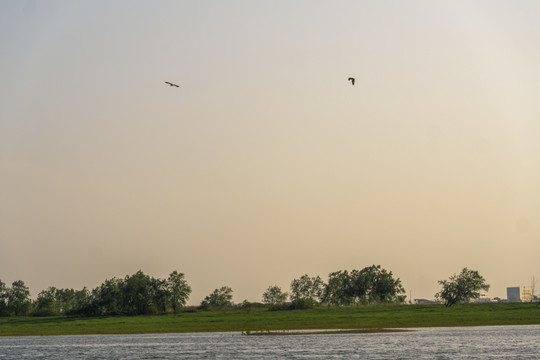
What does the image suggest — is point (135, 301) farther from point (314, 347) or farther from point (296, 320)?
point (314, 347)

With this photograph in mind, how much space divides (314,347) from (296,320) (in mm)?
62936

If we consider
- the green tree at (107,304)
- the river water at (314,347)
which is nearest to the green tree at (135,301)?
the green tree at (107,304)

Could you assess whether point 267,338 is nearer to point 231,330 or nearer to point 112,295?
point 231,330

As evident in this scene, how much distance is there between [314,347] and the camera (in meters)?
102

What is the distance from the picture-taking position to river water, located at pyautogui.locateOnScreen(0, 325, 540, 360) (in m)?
89.2

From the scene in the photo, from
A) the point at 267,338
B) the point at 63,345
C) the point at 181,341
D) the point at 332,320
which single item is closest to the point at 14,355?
the point at 63,345

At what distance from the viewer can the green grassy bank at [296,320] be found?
153 m

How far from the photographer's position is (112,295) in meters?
197

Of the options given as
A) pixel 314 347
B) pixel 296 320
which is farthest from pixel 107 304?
pixel 314 347

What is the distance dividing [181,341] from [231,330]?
2976 centimetres

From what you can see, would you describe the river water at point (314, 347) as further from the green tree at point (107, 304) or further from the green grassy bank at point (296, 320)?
the green tree at point (107, 304)

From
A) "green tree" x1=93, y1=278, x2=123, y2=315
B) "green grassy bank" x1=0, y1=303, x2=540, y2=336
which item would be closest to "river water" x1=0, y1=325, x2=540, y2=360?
"green grassy bank" x1=0, y1=303, x2=540, y2=336

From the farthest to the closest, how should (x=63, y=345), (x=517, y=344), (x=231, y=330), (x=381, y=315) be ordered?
(x=381, y=315), (x=231, y=330), (x=63, y=345), (x=517, y=344)

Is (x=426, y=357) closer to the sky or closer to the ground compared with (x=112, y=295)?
closer to the ground
